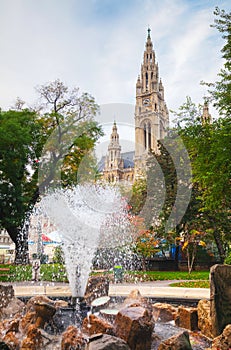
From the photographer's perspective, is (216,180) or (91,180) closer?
(216,180)

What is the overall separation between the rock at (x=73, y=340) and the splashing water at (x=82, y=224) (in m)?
2.98

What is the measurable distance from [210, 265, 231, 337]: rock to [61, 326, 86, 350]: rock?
195cm

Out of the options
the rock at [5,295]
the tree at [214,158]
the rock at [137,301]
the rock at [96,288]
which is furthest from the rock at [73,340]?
the tree at [214,158]

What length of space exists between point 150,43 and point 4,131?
73.9 meters

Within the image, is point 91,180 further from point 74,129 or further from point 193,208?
point 193,208

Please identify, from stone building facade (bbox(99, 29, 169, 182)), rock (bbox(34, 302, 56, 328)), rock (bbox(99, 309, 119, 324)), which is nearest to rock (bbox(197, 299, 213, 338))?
rock (bbox(99, 309, 119, 324))

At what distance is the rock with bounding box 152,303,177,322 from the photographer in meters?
→ 6.48

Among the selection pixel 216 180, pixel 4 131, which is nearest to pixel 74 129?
pixel 4 131

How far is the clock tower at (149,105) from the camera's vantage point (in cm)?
7894

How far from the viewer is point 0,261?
2786 centimetres

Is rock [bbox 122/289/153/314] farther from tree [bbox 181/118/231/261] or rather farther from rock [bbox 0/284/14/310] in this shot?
tree [bbox 181/118/231/261]

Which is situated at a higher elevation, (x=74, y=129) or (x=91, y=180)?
(x=74, y=129)

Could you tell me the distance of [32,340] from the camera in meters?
4.78

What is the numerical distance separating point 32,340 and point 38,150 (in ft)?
58.7
